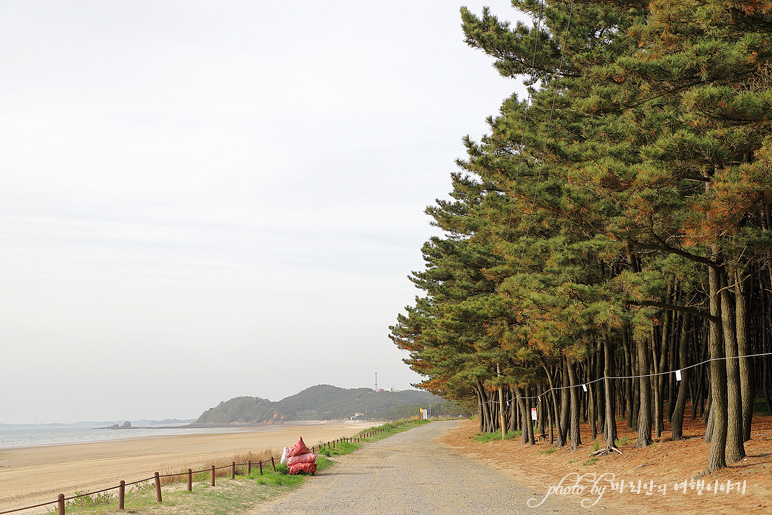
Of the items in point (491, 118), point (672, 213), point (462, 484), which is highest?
point (491, 118)

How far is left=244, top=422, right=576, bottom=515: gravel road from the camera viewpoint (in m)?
13.3

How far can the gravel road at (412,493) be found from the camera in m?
13.3

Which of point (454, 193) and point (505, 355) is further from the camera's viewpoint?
point (454, 193)

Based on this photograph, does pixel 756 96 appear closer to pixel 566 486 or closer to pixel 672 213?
pixel 672 213

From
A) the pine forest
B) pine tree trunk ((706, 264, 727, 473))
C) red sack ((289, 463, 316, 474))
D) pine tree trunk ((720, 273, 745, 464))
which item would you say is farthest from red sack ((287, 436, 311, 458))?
pine tree trunk ((720, 273, 745, 464))

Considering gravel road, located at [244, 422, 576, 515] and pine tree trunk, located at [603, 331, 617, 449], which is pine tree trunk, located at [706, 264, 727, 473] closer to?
gravel road, located at [244, 422, 576, 515]

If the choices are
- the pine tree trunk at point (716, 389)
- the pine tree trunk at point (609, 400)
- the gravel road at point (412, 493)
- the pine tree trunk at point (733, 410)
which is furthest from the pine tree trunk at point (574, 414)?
the pine tree trunk at point (733, 410)

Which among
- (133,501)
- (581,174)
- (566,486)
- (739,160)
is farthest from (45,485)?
(739,160)

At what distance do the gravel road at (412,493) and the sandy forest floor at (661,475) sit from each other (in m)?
1.08

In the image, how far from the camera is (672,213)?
525 inches

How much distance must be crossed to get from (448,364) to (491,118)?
17.9m

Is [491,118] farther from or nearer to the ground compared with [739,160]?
farther from the ground

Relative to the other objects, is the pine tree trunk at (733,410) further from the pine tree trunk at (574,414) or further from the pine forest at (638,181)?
the pine tree trunk at (574,414)

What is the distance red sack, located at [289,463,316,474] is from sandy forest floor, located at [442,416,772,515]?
695 cm
